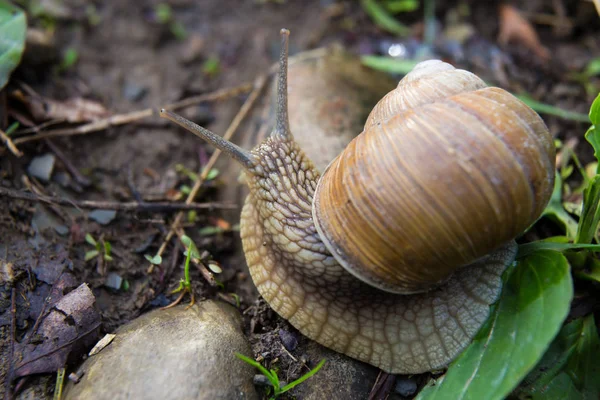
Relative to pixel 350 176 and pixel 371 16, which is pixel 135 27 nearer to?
pixel 371 16

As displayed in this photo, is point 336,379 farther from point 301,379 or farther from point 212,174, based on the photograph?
point 212,174

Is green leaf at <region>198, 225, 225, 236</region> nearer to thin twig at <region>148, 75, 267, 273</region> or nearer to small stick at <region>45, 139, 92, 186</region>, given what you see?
thin twig at <region>148, 75, 267, 273</region>

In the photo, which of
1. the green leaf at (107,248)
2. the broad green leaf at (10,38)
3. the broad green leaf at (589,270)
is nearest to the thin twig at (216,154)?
the green leaf at (107,248)

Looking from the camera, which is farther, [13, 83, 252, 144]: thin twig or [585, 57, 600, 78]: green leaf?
[585, 57, 600, 78]: green leaf

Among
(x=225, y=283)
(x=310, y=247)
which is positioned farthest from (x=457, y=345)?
(x=225, y=283)

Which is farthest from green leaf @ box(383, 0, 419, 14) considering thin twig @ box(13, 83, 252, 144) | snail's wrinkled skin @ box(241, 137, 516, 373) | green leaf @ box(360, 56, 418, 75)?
snail's wrinkled skin @ box(241, 137, 516, 373)

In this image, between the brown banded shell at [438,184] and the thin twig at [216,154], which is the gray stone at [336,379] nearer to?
the brown banded shell at [438,184]

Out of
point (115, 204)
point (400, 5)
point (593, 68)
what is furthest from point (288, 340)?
point (593, 68)
